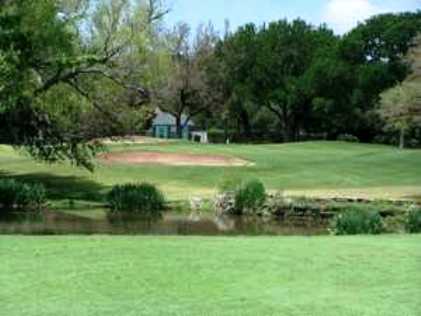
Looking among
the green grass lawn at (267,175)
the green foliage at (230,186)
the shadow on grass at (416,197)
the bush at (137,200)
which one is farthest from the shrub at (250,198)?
the shadow on grass at (416,197)

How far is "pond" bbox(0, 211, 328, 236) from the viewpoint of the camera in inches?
986

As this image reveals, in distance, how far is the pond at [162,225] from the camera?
82.2 feet

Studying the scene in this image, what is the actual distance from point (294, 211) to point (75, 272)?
2194 cm

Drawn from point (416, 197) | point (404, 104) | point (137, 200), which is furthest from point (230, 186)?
point (404, 104)

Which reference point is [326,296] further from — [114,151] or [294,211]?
[114,151]

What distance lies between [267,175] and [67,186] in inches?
387

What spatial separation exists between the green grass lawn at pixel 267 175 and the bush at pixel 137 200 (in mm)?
2093

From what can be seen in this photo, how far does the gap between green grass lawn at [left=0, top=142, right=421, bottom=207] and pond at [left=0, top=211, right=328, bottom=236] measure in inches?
214

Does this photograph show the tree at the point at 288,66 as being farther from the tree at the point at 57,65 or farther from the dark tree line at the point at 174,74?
the tree at the point at 57,65

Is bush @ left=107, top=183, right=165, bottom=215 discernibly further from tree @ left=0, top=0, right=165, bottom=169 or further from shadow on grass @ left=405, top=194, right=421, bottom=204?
shadow on grass @ left=405, top=194, right=421, bottom=204

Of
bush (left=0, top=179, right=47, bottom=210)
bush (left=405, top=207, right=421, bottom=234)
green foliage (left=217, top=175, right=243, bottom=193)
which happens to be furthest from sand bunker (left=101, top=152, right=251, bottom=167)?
bush (left=405, top=207, right=421, bottom=234)

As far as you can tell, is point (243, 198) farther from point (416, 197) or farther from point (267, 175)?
point (267, 175)

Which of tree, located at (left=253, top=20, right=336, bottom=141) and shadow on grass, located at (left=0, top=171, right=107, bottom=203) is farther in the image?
tree, located at (left=253, top=20, right=336, bottom=141)

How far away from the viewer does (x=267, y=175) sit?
4438 cm
